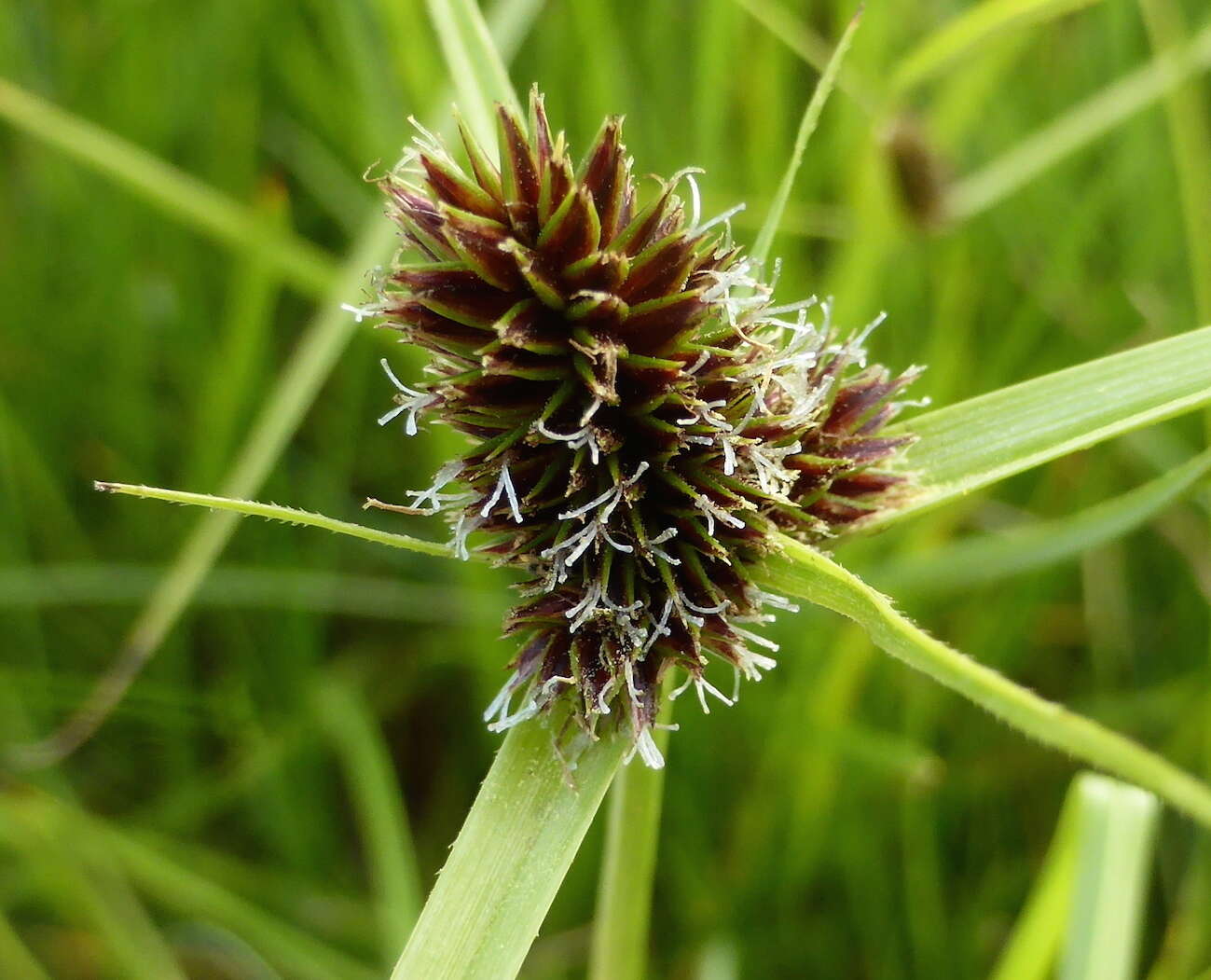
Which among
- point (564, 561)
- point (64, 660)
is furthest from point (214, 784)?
point (564, 561)

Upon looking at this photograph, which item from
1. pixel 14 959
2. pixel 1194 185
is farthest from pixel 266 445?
pixel 1194 185

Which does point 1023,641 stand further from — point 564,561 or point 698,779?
point 564,561

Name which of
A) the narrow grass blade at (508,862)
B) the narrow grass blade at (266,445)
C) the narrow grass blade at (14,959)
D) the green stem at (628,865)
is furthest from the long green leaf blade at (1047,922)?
the narrow grass blade at (14,959)

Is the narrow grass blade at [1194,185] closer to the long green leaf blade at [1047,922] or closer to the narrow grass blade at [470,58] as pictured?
the long green leaf blade at [1047,922]

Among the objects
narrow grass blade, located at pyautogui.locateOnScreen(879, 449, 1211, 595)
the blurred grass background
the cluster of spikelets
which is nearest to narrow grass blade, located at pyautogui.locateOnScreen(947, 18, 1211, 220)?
the blurred grass background

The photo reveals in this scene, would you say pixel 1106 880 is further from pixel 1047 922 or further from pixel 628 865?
pixel 628 865
